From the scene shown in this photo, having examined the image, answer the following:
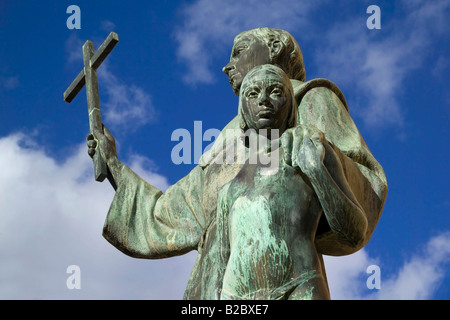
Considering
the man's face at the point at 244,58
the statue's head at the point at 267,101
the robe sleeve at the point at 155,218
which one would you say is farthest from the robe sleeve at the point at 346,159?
the robe sleeve at the point at 155,218

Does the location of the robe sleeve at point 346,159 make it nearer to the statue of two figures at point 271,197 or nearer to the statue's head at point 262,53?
the statue of two figures at point 271,197

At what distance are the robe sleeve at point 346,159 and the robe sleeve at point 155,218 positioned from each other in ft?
4.68

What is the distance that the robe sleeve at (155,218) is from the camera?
12.0 metres

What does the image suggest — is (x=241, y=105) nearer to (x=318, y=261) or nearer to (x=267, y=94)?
(x=267, y=94)

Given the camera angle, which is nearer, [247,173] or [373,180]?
[247,173]

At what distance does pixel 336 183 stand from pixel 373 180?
3.80 ft

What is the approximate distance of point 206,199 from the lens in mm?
11781

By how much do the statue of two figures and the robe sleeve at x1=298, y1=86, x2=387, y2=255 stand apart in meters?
0.01

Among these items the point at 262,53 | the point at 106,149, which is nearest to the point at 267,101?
the point at 262,53

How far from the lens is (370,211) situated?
10852 millimetres

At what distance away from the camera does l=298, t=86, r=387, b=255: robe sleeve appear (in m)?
10.4

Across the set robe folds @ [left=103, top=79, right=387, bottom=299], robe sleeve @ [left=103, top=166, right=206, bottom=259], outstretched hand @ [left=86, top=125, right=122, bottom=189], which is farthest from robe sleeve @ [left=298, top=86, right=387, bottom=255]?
outstretched hand @ [left=86, top=125, right=122, bottom=189]
